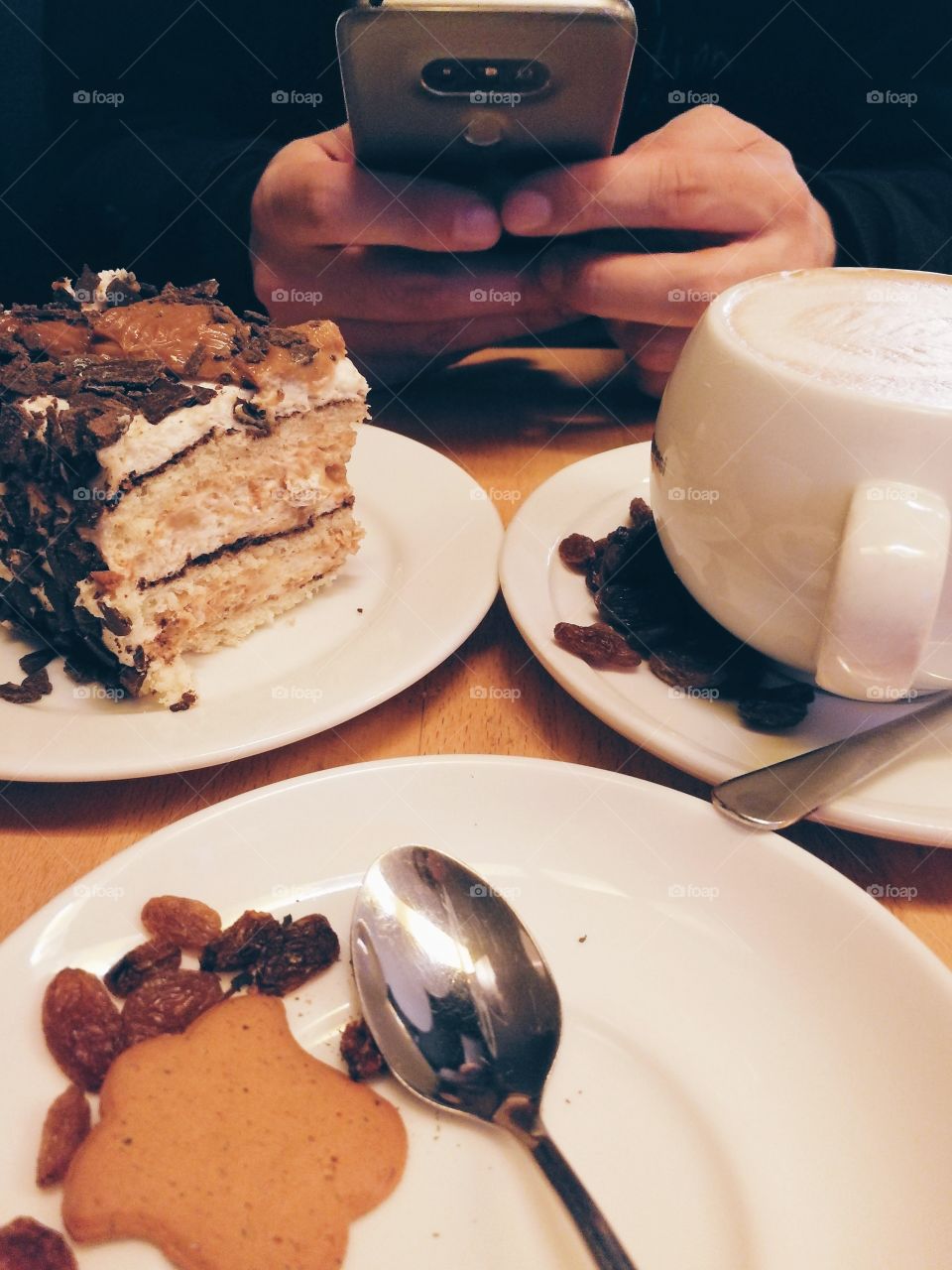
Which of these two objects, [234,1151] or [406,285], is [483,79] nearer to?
[406,285]

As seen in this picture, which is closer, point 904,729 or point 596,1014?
point 596,1014

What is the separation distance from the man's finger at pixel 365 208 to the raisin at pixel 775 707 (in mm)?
1006

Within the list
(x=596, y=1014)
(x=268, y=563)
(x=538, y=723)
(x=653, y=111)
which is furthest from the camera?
(x=653, y=111)

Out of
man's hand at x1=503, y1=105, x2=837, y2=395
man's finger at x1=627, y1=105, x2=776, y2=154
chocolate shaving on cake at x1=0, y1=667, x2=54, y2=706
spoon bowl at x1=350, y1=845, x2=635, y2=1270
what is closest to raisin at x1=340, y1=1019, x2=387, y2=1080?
spoon bowl at x1=350, y1=845, x2=635, y2=1270

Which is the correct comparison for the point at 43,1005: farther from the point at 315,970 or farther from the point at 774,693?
the point at 774,693

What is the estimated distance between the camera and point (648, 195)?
5.14ft

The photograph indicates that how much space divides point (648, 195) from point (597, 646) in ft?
3.26

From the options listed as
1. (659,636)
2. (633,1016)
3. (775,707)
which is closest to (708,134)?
(659,636)

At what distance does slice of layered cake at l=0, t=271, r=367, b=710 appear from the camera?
1120 millimetres

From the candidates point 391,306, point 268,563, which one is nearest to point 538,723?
point 268,563

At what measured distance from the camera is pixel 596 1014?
28.3 inches

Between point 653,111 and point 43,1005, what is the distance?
7.84 feet

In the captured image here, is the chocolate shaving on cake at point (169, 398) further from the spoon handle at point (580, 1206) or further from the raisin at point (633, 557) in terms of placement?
the spoon handle at point (580, 1206)

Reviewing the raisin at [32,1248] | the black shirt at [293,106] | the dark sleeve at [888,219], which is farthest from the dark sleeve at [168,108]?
the raisin at [32,1248]
